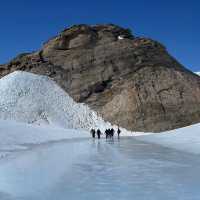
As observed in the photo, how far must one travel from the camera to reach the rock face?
202 feet

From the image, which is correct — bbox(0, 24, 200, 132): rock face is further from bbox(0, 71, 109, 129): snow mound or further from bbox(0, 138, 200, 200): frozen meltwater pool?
bbox(0, 138, 200, 200): frozen meltwater pool

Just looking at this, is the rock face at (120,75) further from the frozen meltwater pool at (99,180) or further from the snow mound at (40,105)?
the frozen meltwater pool at (99,180)

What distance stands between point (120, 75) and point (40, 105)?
1255 centimetres

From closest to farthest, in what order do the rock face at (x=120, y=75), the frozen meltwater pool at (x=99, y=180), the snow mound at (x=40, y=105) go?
the frozen meltwater pool at (x=99, y=180) < the snow mound at (x=40, y=105) < the rock face at (x=120, y=75)

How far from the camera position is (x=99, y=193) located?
33.9 ft

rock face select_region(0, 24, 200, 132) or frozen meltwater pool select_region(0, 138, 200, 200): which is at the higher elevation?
rock face select_region(0, 24, 200, 132)

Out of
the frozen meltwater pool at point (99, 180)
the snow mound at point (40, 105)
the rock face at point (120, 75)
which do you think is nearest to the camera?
the frozen meltwater pool at point (99, 180)

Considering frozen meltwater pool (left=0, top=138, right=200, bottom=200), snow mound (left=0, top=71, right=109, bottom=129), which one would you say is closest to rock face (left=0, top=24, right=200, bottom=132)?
snow mound (left=0, top=71, right=109, bottom=129)

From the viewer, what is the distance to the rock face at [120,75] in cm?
6149

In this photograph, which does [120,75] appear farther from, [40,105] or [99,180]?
[99,180]

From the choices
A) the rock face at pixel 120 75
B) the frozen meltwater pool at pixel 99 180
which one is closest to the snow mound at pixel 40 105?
the rock face at pixel 120 75

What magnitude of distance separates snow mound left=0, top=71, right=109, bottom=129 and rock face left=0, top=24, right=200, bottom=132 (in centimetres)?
178

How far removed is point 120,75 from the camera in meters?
68.7

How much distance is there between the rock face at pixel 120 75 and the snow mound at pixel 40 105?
1.78 metres
